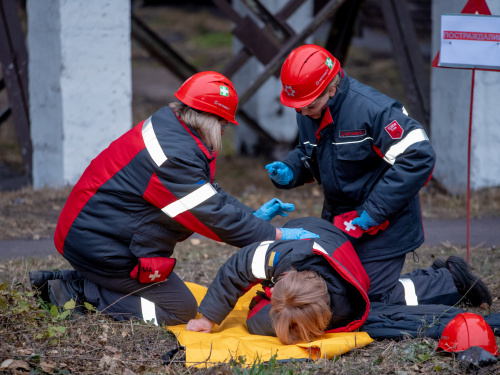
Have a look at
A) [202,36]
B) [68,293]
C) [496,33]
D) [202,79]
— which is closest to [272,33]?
[496,33]

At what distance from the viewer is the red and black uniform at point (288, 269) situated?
3420 millimetres

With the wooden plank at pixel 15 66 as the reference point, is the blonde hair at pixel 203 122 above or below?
above

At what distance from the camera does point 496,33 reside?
473cm

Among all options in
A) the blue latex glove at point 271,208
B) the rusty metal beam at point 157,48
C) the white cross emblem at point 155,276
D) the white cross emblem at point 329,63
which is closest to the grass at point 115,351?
the white cross emblem at point 155,276

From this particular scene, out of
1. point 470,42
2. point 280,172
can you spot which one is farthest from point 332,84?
point 470,42

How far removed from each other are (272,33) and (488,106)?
8.33 feet

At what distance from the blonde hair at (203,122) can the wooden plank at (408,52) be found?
14.4 feet

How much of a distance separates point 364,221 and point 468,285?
84cm

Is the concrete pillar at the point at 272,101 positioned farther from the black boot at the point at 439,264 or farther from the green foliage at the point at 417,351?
the green foliage at the point at 417,351

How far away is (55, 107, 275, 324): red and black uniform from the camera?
3.45 meters

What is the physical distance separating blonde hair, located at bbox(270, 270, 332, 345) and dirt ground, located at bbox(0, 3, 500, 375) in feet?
0.71

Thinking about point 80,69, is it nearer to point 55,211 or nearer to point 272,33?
point 55,211

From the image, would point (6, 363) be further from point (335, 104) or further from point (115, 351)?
point (335, 104)

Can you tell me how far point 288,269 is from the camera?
3.39 m
